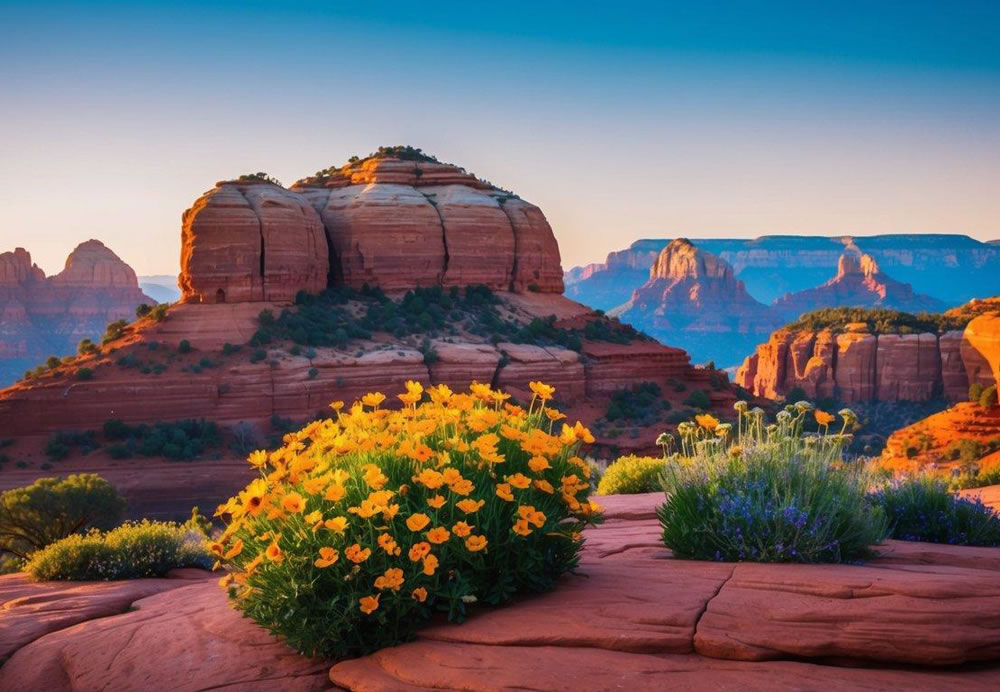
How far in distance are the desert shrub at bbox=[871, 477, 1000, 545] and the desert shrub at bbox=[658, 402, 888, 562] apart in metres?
0.89

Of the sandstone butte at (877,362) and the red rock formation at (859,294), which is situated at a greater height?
the red rock formation at (859,294)

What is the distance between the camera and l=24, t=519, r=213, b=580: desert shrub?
1033cm

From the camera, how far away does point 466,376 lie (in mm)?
49781

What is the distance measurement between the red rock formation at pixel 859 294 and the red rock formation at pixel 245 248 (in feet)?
391

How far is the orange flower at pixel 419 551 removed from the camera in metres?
5.20

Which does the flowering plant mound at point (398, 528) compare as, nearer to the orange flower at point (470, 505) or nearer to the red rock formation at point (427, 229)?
the orange flower at point (470, 505)

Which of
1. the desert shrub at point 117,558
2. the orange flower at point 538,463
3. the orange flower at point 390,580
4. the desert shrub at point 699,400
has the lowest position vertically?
the desert shrub at point 699,400

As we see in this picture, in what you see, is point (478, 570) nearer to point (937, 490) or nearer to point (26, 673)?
point (26, 673)

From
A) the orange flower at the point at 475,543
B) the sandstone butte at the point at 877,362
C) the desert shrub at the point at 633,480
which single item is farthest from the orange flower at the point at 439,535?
the sandstone butte at the point at 877,362

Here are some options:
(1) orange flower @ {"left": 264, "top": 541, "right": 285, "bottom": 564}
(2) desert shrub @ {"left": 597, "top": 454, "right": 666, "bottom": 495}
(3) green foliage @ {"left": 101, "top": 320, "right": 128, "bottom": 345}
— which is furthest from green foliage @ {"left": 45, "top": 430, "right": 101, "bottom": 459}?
(1) orange flower @ {"left": 264, "top": 541, "right": 285, "bottom": 564}

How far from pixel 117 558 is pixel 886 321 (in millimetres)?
72404

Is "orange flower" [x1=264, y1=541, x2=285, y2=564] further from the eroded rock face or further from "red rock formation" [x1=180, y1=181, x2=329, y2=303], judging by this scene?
the eroded rock face

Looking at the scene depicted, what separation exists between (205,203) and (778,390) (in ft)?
156

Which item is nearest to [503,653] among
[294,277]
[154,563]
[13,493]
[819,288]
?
[154,563]
